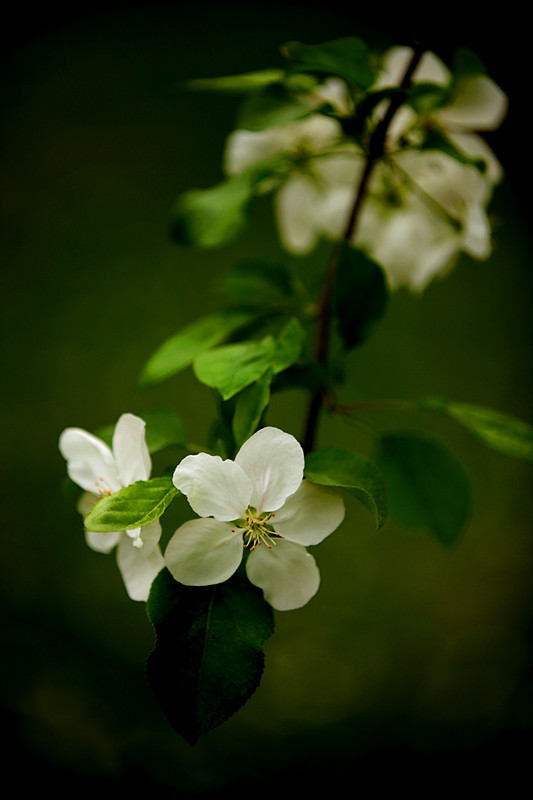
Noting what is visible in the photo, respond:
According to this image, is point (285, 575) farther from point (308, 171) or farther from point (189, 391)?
point (189, 391)

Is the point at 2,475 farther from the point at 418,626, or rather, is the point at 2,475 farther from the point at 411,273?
the point at 411,273

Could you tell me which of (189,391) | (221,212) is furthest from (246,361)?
(189,391)

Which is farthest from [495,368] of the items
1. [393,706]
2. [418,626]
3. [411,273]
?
[411,273]

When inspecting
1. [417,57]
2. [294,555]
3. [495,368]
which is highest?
[417,57]

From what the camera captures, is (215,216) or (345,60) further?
(215,216)

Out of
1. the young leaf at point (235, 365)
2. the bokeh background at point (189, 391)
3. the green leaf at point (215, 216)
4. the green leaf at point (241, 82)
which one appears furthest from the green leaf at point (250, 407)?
the bokeh background at point (189, 391)

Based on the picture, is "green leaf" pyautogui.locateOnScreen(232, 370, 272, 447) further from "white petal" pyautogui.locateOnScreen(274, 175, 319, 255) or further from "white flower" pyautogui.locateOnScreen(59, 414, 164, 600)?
"white petal" pyautogui.locateOnScreen(274, 175, 319, 255)

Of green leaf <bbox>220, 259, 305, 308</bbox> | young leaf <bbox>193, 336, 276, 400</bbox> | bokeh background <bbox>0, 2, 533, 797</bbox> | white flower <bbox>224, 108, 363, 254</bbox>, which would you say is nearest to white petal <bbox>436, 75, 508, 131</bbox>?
white flower <bbox>224, 108, 363, 254</bbox>

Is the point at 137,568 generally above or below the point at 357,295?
below
